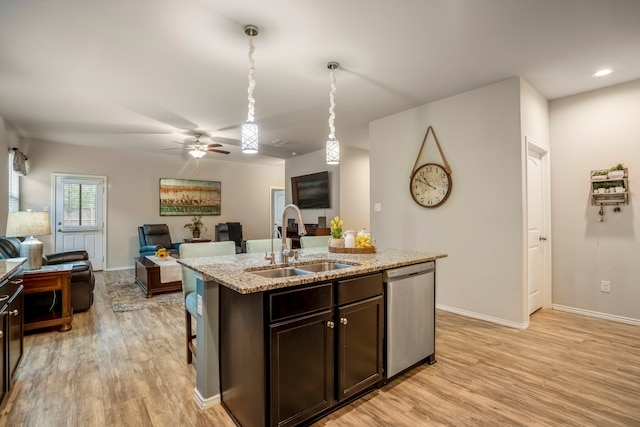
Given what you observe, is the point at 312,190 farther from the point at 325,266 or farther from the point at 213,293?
the point at 213,293

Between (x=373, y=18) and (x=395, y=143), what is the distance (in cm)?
232

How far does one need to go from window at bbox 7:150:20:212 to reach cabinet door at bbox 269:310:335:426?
5967 millimetres

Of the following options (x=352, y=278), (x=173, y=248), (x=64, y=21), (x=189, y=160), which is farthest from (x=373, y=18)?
(x=189, y=160)

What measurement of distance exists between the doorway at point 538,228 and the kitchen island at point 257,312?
7.50 feet

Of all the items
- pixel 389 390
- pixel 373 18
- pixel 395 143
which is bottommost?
pixel 389 390

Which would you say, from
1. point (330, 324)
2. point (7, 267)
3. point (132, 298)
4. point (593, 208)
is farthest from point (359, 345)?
point (132, 298)

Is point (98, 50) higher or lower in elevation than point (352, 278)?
higher

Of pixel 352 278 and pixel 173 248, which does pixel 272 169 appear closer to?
pixel 173 248

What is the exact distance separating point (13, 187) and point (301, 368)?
6.60 m

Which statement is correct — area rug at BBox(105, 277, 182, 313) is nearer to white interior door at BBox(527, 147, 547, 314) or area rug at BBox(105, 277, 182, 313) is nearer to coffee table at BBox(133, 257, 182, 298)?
coffee table at BBox(133, 257, 182, 298)

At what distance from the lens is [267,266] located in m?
2.04

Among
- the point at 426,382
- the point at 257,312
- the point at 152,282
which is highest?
the point at 257,312

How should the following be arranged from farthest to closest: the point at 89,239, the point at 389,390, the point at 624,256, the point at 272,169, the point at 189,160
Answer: the point at 272,169, the point at 189,160, the point at 89,239, the point at 624,256, the point at 389,390

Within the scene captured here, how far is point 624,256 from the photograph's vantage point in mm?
3439
